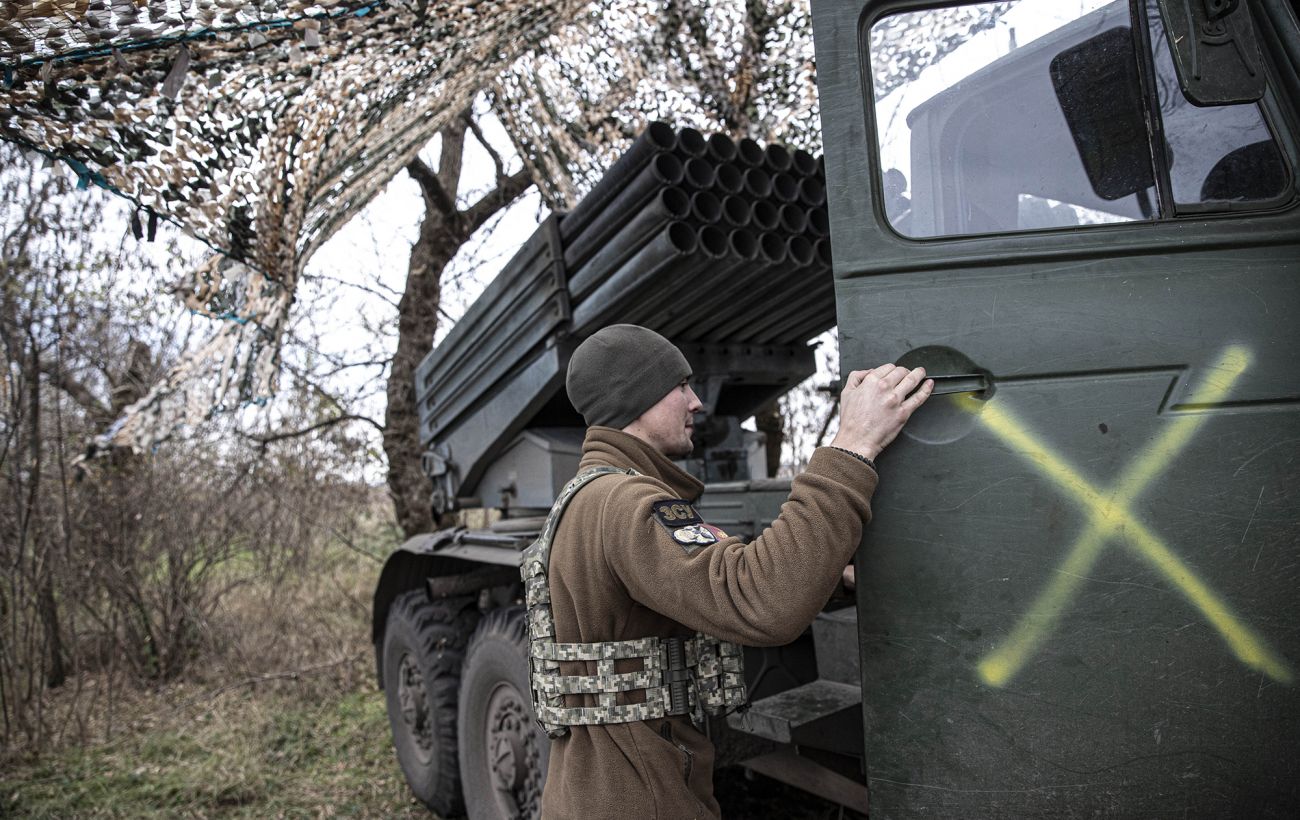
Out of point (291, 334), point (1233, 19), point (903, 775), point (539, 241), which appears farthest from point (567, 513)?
point (291, 334)

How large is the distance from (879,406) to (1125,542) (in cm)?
50

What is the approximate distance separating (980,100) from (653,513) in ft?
3.58

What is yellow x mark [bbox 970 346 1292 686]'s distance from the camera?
183 cm

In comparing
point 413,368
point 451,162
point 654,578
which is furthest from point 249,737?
point 451,162

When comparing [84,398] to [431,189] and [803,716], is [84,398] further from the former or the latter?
[803,716]

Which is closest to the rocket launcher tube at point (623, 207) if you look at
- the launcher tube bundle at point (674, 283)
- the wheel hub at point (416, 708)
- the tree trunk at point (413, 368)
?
the launcher tube bundle at point (674, 283)

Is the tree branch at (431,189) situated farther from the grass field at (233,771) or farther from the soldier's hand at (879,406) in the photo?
the soldier's hand at (879,406)

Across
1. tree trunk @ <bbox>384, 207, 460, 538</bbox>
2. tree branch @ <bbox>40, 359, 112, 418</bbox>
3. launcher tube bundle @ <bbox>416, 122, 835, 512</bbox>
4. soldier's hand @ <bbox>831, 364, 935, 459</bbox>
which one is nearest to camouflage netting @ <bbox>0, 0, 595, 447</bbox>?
launcher tube bundle @ <bbox>416, 122, 835, 512</bbox>

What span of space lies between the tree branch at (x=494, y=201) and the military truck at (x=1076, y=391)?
864cm

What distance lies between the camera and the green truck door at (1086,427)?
184 cm

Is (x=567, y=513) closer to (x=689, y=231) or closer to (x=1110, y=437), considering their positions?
(x=1110, y=437)

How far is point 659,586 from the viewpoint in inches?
75.7

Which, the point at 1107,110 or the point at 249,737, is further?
the point at 249,737

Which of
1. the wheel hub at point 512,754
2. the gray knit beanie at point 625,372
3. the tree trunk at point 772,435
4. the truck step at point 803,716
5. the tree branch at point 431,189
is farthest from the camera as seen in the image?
the tree branch at point 431,189
